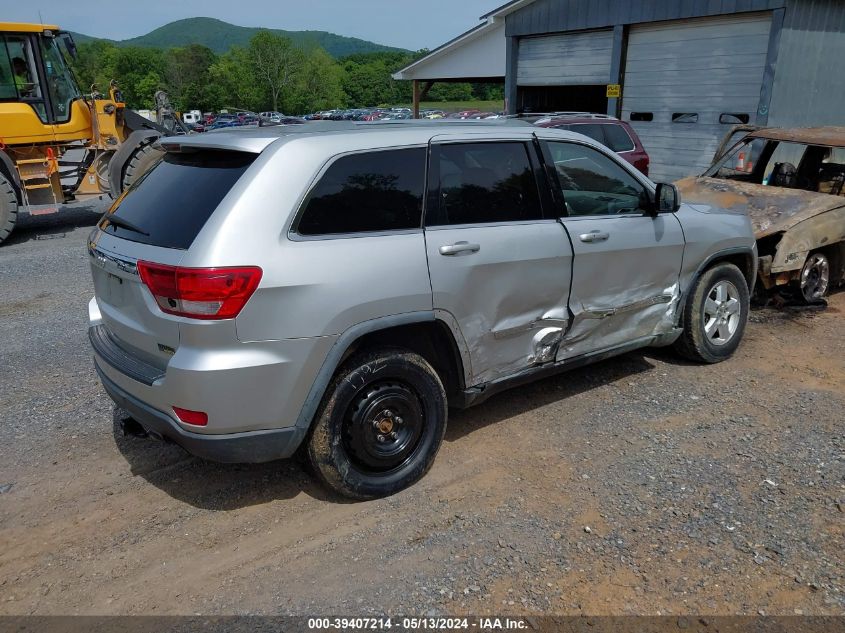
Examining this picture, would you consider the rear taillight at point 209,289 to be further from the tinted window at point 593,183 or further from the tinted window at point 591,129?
the tinted window at point 591,129

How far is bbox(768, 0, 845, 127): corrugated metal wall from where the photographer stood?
12336 mm

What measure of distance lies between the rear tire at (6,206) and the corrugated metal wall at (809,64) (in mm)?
13193

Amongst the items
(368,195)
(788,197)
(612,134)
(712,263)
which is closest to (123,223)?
(368,195)

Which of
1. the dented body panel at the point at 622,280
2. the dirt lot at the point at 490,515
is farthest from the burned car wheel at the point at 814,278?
the dented body panel at the point at 622,280

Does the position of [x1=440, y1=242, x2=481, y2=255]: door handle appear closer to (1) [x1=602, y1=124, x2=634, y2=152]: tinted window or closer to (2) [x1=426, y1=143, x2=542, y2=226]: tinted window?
(2) [x1=426, y1=143, x2=542, y2=226]: tinted window

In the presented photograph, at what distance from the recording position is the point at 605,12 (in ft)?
50.5

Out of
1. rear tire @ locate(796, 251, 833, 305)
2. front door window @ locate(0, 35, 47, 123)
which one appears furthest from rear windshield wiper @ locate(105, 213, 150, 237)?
front door window @ locate(0, 35, 47, 123)

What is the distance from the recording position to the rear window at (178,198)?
3.12 metres

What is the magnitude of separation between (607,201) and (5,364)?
4866 mm

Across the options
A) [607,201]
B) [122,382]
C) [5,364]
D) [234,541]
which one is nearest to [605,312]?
[607,201]

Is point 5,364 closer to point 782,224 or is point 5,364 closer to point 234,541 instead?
point 234,541

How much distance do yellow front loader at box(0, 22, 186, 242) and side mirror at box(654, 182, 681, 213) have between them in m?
8.96

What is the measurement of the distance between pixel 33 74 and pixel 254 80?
428ft

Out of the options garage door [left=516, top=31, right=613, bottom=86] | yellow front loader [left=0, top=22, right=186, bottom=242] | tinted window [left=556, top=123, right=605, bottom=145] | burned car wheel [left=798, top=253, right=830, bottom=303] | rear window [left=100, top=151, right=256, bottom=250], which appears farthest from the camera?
garage door [left=516, top=31, right=613, bottom=86]
